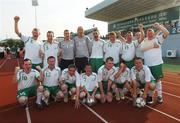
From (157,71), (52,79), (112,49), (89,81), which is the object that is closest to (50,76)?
(52,79)

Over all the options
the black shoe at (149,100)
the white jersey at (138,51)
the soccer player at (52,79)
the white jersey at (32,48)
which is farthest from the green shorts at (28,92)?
the white jersey at (138,51)

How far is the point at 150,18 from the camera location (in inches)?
1607

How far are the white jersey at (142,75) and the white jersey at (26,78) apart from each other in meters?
2.25

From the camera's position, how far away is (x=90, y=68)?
7.95 metres

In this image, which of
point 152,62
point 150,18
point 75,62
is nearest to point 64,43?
point 75,62

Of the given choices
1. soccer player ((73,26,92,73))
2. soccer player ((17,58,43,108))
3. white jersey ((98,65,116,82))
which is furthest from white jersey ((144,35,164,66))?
soccer player ((17,58,43,108))

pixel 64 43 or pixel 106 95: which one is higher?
pixel 64 43

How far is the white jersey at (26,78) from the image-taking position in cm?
757

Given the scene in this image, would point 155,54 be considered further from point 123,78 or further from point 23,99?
point 23,99

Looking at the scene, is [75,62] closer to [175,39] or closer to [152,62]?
[152,62]

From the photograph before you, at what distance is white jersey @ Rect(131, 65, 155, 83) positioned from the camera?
758 cm

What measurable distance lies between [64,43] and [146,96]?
97.5 inches

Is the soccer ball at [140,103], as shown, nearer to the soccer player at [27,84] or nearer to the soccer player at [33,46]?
the soccer player at [27,84]

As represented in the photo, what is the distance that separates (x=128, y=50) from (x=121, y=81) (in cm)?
83
